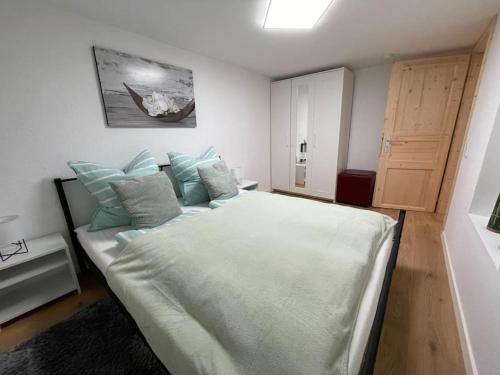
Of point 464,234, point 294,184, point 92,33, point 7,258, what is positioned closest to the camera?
point 7,258

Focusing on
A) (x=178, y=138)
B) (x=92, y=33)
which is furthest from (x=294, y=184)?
(x=92, y=33)

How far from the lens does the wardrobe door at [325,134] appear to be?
310 centimetres

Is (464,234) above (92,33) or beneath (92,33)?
beneath

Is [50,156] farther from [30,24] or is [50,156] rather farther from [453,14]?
[453,14]

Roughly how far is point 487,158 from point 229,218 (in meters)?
1.95

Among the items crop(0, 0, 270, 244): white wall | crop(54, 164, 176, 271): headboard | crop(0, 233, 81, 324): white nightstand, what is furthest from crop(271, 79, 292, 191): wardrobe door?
crop(0, 233, 81, 324): white nightstand

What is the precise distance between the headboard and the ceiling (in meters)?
1.39

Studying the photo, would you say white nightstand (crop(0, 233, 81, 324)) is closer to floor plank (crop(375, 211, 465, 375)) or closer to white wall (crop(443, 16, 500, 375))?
floor plank (crop(375, 211, 465, 375))

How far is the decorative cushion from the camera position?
2.12 meters

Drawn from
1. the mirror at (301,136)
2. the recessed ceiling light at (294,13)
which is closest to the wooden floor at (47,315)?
the recessed ceiling light at (294,13)

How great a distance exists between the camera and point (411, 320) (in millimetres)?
1368

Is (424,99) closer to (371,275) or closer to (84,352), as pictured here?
(371,275)

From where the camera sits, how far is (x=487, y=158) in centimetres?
146

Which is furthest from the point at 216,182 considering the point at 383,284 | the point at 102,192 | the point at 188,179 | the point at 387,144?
the point at 387,144
